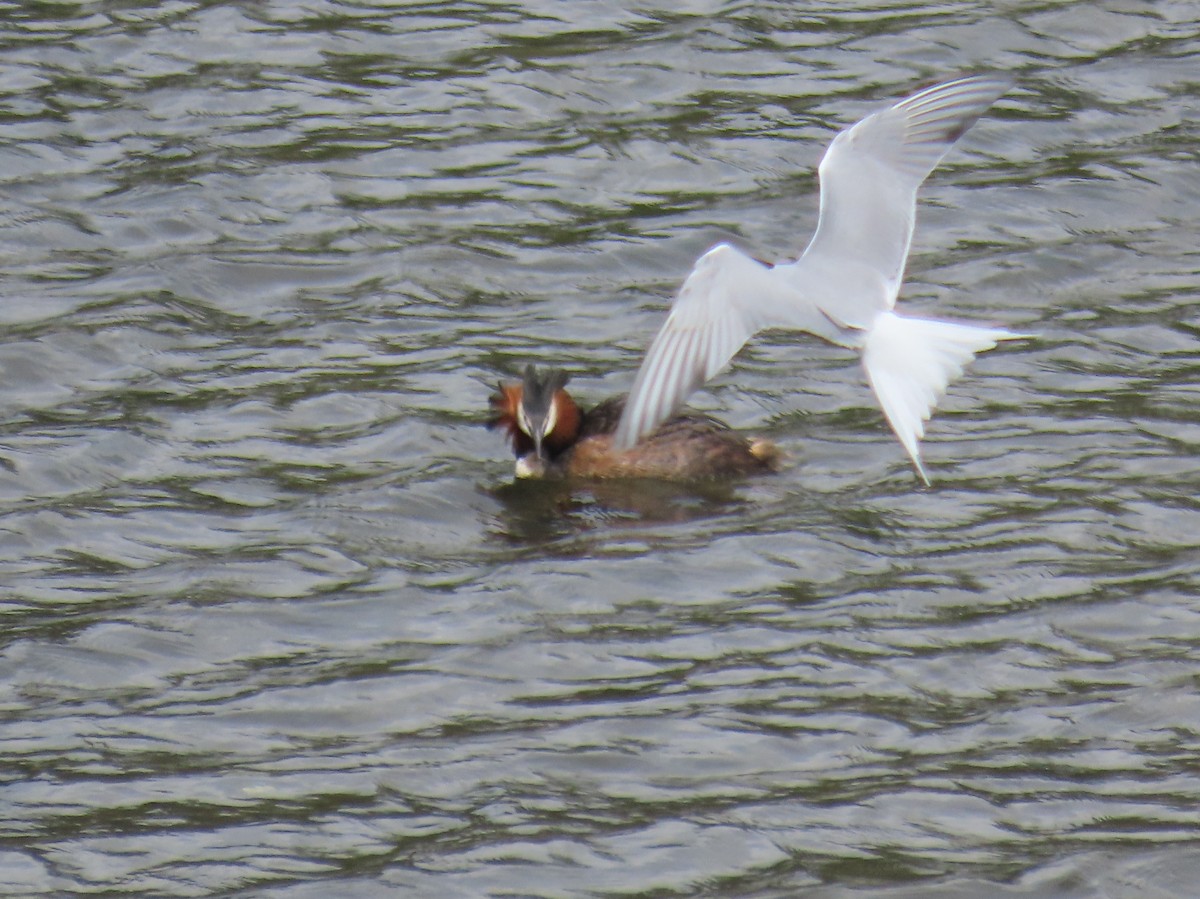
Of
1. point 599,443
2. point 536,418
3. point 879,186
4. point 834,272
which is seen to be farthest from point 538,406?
point 879,186

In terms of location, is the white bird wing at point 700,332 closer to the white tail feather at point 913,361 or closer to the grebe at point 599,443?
the white tail feather at point 913,361

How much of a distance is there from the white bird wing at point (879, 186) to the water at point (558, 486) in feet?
2.89

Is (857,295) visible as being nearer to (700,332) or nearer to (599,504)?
(700,332)

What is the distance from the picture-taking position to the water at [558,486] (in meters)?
6.23

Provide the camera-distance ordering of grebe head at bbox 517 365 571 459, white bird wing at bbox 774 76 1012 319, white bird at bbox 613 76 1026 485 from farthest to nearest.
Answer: grebe head at bbox 517 365 571 459, white bird wing at bbox 774 76 1012 319, white bird at bbox 613 76 1026 485

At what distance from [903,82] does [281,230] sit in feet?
12.5

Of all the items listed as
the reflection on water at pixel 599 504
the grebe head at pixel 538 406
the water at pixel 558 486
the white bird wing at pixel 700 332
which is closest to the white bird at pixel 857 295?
the white bird wing at pixel 700 332

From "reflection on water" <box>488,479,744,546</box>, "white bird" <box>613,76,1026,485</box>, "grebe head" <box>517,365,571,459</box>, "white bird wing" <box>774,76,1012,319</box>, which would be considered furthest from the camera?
"grebe head" <box>517,365,571,459</box>

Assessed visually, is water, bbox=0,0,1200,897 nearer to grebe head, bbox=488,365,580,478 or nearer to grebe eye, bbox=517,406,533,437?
grebe head, bbox=488,365,580,478

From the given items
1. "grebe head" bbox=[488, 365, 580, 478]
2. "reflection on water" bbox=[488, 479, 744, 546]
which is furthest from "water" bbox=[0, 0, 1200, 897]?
"grebe head" bbox=[488, 365, 580, 478]

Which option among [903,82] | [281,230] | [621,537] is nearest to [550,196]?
[281,230]

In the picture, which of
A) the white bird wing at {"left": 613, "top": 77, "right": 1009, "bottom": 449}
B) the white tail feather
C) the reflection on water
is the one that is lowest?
the reflection on water

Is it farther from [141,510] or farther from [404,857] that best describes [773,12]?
[404,857]

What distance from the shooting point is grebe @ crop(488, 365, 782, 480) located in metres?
9.27
